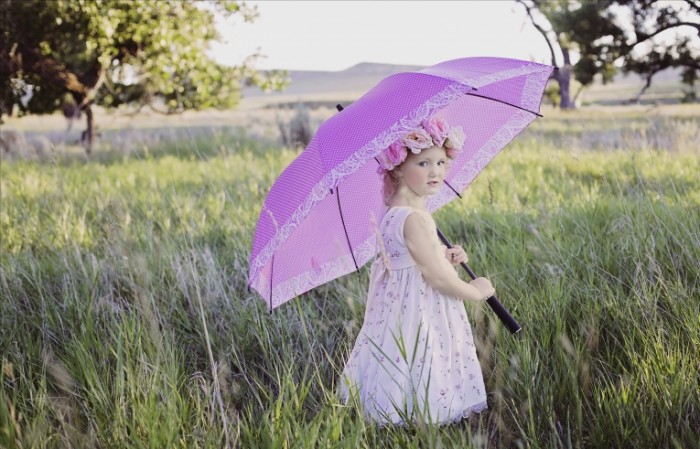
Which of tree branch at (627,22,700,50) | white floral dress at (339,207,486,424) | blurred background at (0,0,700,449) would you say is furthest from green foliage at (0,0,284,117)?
tree branch at (627,22,700,50)

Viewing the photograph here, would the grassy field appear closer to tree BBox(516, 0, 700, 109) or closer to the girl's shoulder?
the girl's shoulder

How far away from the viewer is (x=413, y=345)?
8.16ft

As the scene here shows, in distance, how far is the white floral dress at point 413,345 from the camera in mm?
2463

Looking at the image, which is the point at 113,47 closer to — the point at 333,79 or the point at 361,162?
the point at 361,162

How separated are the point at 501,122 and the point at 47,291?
270cm

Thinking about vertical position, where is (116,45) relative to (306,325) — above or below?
above

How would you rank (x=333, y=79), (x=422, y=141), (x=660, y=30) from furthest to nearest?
(x=333, y=79)
(x=660, y=30)
(x=422, y=141)

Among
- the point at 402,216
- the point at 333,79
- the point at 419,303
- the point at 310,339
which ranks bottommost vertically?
the point at 310,339

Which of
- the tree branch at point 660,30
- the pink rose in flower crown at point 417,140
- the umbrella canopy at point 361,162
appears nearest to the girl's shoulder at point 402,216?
the umbrella canopy at point 361,162

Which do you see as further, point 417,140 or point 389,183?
point 389,183

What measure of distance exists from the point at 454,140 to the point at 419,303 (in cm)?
65

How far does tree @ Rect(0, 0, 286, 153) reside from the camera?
10141mm

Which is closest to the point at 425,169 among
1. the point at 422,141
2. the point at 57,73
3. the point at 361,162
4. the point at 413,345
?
the point at 422,141

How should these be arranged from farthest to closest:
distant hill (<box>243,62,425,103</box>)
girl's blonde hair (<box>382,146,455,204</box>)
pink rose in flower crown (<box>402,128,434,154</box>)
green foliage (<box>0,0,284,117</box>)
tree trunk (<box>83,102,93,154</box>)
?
distant hill (<box>243,62,425,103</box>), tree trunk (<box>83,102,93,154</box>), green foliage (<box>0,0,284,117</box>), girl's blonde hair (<box>382,146,455,204</box>), pink rose in flower crown (<box>402,128,434,154</box>)
